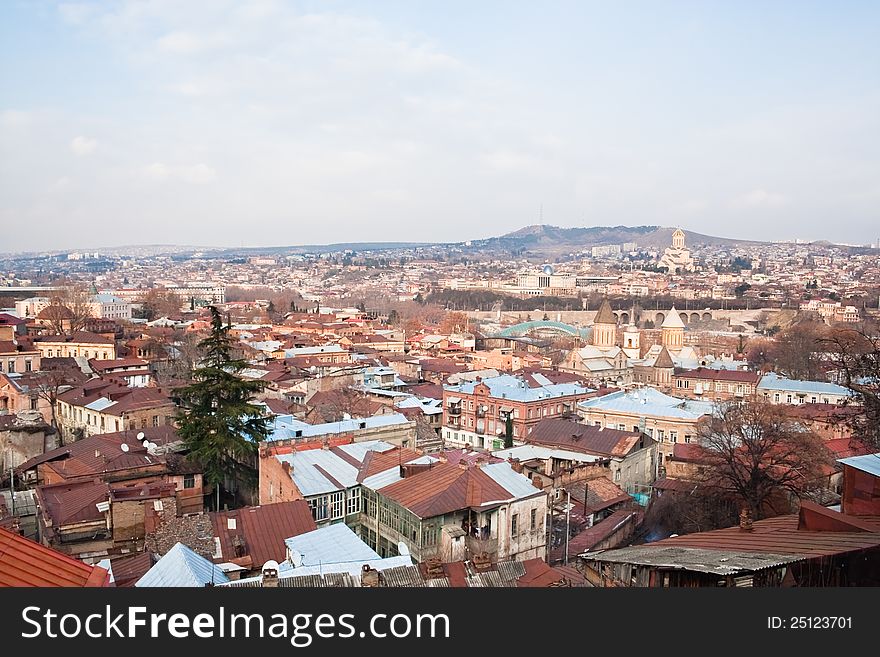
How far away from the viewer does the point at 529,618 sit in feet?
10.7

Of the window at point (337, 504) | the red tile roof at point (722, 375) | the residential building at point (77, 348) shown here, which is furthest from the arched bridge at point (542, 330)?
the window at point (337, 504)

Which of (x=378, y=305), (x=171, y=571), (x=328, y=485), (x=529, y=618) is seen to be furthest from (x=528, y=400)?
(x=378, y=305)

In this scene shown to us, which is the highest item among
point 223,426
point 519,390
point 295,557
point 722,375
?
point 223,426

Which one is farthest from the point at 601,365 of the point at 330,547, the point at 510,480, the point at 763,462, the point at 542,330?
the point at 330,547

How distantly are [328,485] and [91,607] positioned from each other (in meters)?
8.94

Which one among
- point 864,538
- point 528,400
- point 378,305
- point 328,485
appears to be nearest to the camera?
point 864,538

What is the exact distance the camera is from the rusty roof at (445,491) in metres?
10.6

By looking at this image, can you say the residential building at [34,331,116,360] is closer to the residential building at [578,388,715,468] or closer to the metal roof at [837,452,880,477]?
the residential building at [578,388,715,468]

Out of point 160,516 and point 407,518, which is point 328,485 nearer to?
point 407,518

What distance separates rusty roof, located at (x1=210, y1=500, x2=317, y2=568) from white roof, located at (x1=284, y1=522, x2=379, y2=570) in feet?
1.16

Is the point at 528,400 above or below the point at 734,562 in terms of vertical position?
below

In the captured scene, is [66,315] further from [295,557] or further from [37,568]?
[37,568]

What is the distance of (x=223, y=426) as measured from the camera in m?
14.0

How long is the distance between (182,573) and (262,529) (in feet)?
9.39
